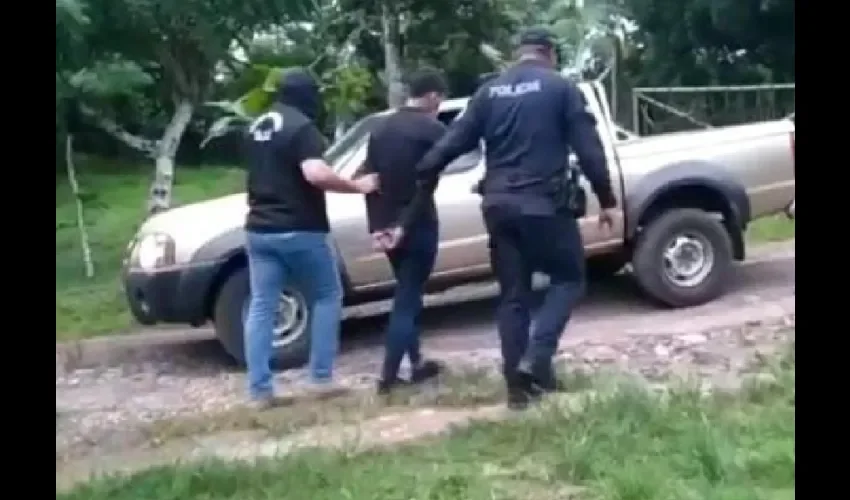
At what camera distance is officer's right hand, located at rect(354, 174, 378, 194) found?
715cm

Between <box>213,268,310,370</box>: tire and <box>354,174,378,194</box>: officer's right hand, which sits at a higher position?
<box>354,174,378,194</box>: officer's right hand

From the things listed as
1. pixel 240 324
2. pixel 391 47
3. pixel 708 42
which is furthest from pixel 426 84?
pixel 708 42

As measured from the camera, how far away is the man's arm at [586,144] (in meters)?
6.36

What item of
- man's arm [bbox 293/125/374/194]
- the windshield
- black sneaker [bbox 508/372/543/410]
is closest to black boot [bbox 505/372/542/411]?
black sneaker [bbox 508/372/543/410]

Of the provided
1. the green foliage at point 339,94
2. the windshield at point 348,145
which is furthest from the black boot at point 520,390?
the green foliage at point 339,94

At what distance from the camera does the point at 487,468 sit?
547 cm

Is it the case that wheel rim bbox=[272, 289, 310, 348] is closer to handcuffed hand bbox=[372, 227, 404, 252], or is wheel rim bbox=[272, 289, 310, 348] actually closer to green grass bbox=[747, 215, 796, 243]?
handcuffed hand bbox=[372, 227, 404, 252]

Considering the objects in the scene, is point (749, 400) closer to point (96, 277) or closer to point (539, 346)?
point (539, 346)

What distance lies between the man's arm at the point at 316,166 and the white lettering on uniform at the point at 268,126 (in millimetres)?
117

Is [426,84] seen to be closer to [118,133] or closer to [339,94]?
[118,133]

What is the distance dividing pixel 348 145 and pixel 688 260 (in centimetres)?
235

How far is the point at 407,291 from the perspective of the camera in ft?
24.1

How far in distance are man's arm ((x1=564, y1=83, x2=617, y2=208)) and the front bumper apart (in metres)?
3.02
